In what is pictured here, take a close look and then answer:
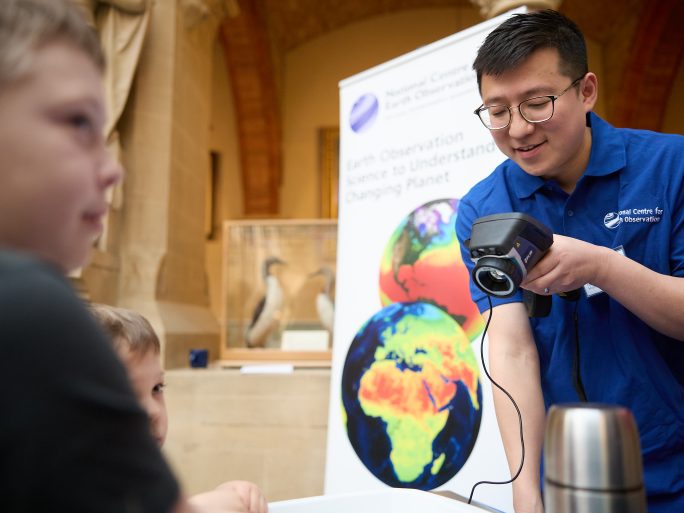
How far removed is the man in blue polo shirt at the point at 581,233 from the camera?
4.09 feet

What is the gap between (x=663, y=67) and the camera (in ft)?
30.7

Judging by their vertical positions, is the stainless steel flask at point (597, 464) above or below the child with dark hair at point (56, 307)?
below

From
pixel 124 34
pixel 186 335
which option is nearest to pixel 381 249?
pixel 186 335

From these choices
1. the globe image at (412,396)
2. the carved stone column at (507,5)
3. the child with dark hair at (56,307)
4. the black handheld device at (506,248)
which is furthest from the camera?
the carved stone column at (507,5)

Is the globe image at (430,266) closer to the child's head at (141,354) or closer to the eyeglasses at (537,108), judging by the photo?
the eyeglasses at (537,108)

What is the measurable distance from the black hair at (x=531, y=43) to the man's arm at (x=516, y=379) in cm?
52

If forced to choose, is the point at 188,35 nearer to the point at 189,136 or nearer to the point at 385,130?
the point at 189,136

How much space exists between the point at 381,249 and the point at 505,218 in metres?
1.52

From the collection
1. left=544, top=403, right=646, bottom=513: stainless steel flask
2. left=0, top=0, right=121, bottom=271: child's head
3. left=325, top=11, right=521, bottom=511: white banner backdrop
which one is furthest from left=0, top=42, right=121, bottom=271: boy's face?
left=325, top=11, right=521, bottom=511: white banner backdrop

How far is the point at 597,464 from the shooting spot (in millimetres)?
652

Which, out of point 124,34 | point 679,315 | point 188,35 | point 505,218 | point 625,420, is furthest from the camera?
point 188,35

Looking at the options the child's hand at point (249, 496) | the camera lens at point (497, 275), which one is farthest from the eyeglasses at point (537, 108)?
the child's hand at point (249, 496)

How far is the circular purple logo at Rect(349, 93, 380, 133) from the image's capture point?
2.67m

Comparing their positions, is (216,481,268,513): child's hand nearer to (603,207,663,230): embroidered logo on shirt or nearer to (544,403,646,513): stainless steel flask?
(544,403,646,513): stainless steel flask
